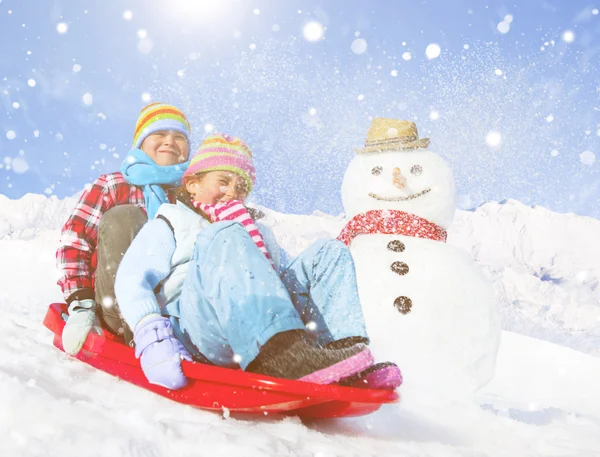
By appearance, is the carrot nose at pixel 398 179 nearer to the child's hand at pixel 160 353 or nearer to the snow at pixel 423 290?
the snow at pixel 423 290

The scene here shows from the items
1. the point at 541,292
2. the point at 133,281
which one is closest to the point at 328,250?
the point at 133,281

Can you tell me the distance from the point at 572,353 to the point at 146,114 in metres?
3.96

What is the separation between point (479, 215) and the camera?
9244 cm

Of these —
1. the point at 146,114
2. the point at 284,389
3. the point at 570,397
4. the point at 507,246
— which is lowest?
the point at 570,397

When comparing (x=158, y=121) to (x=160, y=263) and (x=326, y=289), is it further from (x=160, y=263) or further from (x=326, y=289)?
(x=326, y=289)

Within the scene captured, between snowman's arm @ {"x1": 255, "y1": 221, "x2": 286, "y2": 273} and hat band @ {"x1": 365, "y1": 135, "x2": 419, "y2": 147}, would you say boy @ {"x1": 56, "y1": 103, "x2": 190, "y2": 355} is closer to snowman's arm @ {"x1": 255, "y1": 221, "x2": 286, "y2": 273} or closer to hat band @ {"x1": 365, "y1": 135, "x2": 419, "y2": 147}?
snowman's arm @ {"x1": 255, "y1": 221, "x2": 286, "y2": 273}

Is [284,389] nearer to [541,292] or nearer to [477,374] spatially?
[477,374]

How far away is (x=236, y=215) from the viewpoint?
1.79 metres

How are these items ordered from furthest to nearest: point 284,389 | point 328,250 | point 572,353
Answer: point 572,353 → point 328,250 → point 284,389

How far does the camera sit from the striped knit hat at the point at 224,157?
195 centimetres

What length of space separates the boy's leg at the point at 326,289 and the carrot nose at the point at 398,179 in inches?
51.4

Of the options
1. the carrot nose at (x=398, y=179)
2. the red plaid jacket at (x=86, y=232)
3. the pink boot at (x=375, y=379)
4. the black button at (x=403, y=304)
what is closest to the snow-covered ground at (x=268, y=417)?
the pink boot at (x=375, y=379)

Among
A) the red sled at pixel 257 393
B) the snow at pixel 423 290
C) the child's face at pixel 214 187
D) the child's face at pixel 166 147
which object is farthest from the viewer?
the snow at pixel 423 290

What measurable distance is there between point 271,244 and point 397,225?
3.89 ft
